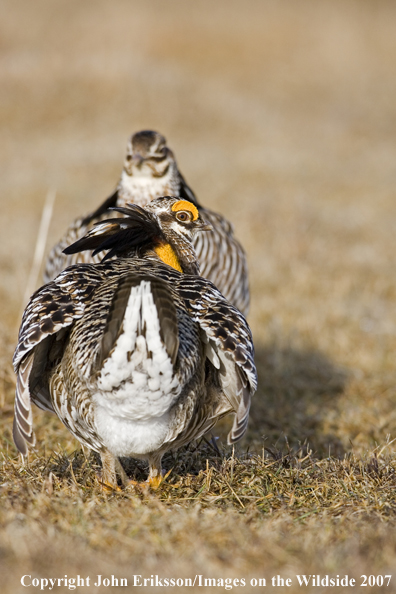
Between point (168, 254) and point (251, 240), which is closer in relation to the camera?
point (168, 254)

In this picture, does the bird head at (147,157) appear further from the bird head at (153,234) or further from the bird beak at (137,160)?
the bird head at (153,234)

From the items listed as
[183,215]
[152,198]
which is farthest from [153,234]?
[152,198]

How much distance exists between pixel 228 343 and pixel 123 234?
97 cm

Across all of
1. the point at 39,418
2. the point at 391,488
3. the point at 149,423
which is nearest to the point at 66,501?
the point at 149,423

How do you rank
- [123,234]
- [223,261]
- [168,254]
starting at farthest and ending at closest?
1. [223,261]
2. [168,254]
3. [123,234]

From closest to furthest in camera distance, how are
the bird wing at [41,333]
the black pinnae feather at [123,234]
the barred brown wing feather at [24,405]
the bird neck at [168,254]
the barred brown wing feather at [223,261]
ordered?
the bird wing at [41,333]
the barred brown wing feather at [24,405]
the black pinnae feather at [123,234]
the bird neck at [168,254]
the barred brown wing feather at [223,261]

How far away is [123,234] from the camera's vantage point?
359 centimetres

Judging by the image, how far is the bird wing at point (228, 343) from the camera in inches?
115

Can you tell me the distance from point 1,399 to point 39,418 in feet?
0.88

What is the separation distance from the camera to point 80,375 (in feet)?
9.54

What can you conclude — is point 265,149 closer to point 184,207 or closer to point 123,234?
point 184,207

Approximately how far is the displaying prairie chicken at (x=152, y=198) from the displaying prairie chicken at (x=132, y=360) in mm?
1469

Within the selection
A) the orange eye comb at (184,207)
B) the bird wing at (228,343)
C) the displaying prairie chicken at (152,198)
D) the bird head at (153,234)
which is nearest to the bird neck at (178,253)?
the bird head at (153,234)

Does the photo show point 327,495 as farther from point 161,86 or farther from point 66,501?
point 161,86
